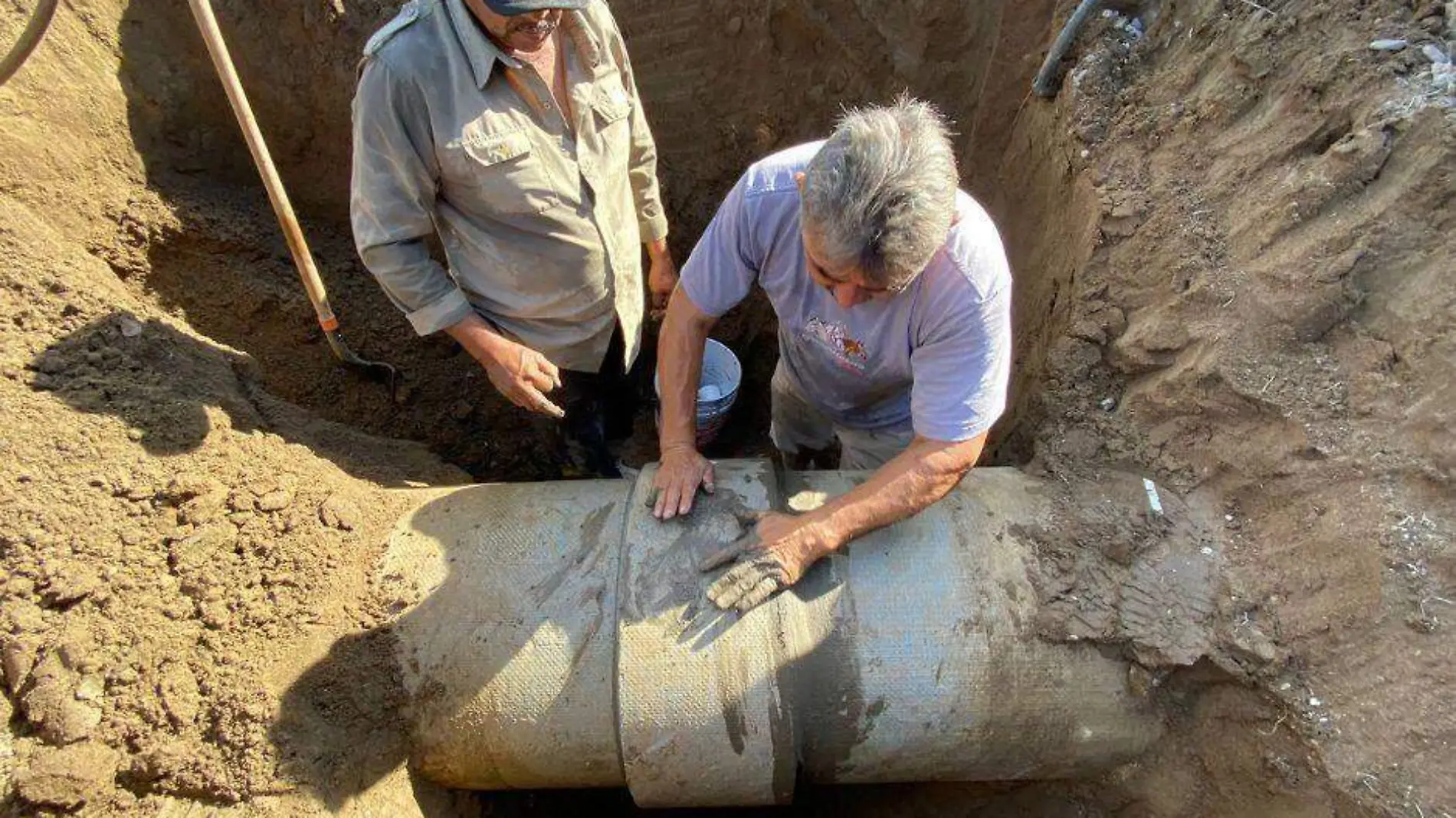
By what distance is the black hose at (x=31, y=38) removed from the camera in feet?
8.46

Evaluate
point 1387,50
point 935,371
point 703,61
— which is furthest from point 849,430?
point 703,61

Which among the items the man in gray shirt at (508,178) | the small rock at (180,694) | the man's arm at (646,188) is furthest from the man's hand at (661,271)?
Result: the small rock at (180,694)

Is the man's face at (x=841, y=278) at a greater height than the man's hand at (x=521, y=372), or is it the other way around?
the man's face at (x=841, y=278)

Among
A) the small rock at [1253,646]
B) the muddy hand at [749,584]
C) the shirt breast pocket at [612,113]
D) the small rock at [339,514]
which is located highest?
the shirt breast pocket at [612,113]

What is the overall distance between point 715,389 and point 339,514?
193 cm

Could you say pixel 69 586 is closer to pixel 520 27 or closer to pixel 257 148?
pixel 257 148

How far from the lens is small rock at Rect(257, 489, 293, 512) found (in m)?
2.53

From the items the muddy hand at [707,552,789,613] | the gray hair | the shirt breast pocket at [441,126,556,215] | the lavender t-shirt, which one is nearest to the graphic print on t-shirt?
the lavender t-shirt

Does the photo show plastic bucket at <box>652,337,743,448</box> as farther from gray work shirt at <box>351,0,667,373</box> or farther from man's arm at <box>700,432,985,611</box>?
man's arm at <box>700,432,985,611</box>

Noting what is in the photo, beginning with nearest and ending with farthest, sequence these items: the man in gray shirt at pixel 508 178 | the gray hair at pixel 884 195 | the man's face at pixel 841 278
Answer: the gray hair at pixel 884 195 < the man's face at pixel 841 278 < the man in gray shirt at pixel 508 178

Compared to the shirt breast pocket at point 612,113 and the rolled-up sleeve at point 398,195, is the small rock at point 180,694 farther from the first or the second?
the shirt breast pocket at point 612,113

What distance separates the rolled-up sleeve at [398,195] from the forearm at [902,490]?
5.10 feet

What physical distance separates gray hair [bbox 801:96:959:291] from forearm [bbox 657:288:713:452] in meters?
0.84

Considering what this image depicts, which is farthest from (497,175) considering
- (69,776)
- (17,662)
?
(69,776)
